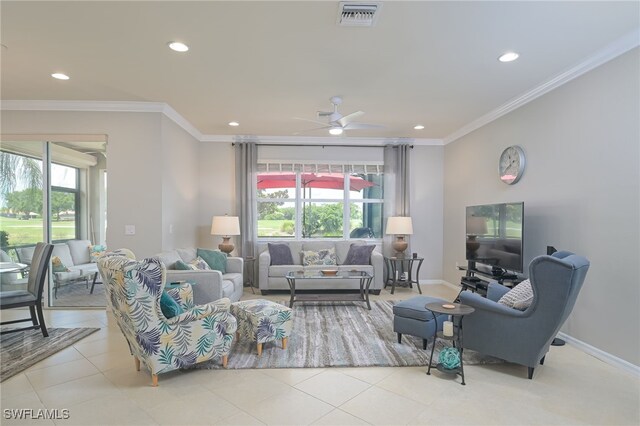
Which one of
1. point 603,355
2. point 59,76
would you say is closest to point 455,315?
point 603,355

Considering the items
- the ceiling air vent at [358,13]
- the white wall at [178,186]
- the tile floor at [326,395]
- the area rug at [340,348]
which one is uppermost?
the ceiling air vent at [358,13]

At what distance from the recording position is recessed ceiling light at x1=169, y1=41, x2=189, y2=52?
2.87 metres

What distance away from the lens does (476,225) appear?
464cm

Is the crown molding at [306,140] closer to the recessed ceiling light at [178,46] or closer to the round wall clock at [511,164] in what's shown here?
the round wall clock at [511,164]

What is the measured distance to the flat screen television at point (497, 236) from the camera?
3.75 m

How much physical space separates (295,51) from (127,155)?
9.39ft

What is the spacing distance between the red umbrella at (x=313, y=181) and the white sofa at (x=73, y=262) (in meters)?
2.98

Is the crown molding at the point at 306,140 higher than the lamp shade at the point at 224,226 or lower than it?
higher

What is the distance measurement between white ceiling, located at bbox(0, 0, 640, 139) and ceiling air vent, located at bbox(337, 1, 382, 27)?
0.20ft

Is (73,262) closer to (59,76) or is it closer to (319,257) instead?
(59,76)

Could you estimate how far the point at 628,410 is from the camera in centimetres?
226

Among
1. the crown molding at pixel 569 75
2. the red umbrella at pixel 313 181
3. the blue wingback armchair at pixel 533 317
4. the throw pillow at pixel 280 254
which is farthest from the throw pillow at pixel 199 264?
the crown molding at pixel 569 75

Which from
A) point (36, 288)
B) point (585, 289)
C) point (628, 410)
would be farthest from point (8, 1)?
point (585, 289)

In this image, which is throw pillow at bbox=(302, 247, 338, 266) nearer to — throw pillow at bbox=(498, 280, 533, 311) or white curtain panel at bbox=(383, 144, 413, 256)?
white curtain panel at bbox=(383, 144, 413, 256)
